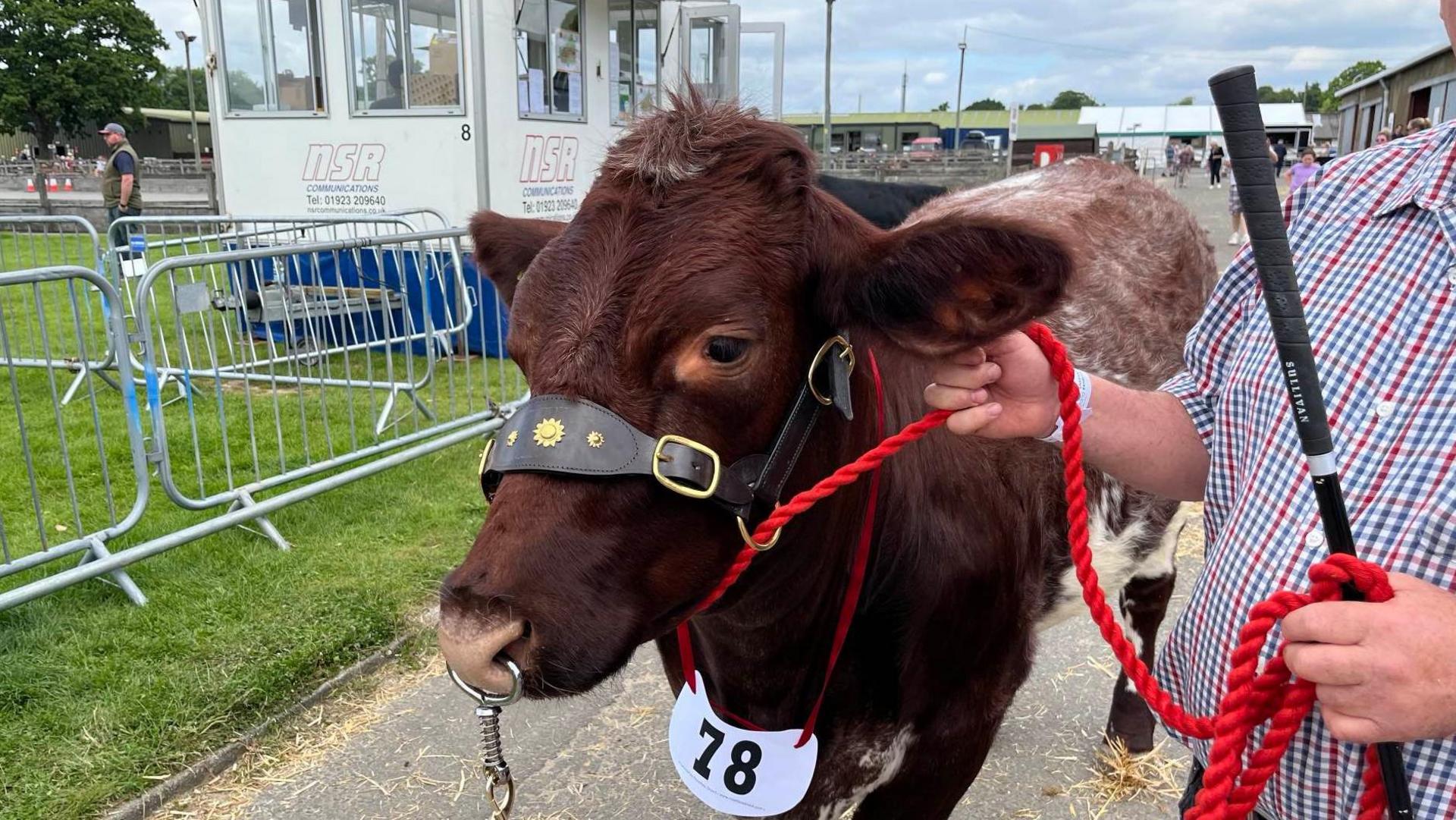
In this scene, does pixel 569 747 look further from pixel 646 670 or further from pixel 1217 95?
pixel 1217 95

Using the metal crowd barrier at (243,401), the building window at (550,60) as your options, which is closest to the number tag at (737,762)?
the metal crowd barrier at (243,401)

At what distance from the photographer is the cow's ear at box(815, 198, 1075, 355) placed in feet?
4.61

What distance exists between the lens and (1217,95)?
1126 mm

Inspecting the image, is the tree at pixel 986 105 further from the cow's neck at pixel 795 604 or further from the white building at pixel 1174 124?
the cow's neck at pixel 795 604

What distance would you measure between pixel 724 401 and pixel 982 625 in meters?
0.99

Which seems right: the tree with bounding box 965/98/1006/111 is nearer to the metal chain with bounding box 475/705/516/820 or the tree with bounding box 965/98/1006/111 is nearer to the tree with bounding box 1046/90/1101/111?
Answer: the tree with bounding box 1046/90/1101/111

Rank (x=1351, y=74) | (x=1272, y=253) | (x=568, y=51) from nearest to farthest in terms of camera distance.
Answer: (x=1272, y=253)
(x=568, y=51)
(x=1351, y=74)

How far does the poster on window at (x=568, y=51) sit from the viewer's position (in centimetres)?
872

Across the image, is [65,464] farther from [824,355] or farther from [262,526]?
[824,355]

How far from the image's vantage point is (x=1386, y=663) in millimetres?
1009

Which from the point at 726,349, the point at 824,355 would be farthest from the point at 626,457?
the point at 824,355

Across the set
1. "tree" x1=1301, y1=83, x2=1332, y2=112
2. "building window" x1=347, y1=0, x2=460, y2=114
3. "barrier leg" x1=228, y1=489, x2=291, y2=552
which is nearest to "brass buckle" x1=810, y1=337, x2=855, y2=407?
"barrier leg" x1=228, y1=489, x2=291, y2=552

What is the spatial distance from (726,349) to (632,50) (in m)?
8.85

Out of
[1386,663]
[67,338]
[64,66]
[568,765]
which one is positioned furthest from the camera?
[64,66]
